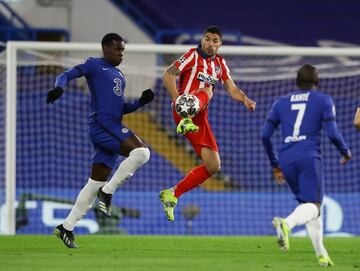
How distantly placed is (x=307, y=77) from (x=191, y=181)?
2.53 m

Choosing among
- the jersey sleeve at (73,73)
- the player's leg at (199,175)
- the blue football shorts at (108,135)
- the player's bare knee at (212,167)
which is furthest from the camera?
the player's bare knee at (212,167)

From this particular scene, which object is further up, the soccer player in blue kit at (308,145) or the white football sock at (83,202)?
the soccer player in blue kit at (308,145)

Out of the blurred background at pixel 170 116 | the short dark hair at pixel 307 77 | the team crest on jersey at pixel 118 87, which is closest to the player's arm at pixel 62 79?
the team crest on jersey at pixel 118 87

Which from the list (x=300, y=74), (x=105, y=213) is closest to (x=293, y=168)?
(x=300, y=74)

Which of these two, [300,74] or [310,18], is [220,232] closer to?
[310,18]

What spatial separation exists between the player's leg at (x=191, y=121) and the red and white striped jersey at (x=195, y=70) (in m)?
0.14

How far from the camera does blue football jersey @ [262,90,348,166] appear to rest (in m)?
8.48

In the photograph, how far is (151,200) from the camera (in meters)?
16.8

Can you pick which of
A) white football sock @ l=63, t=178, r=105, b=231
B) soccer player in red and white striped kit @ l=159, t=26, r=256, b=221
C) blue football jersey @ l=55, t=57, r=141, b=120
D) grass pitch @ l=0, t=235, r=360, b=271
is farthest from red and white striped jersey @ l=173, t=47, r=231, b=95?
grass pitch @ l=0, t=235, r=360, b=271

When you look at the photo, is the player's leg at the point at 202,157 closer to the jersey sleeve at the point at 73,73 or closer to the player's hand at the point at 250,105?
the player's hand at the point at 250,105

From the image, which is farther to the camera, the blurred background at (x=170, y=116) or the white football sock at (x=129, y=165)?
the blurred background at (x=170, y=116)

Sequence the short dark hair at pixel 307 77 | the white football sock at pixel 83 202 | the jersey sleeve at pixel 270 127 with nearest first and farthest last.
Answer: the short dark hair at pixel 307 77 → the jersey sleeve at pixel 270 127 → the white football sock at pixel 83 202

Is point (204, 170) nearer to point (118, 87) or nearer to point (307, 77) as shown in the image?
point (118, 87)

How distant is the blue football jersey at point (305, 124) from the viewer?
8477 millimetres
